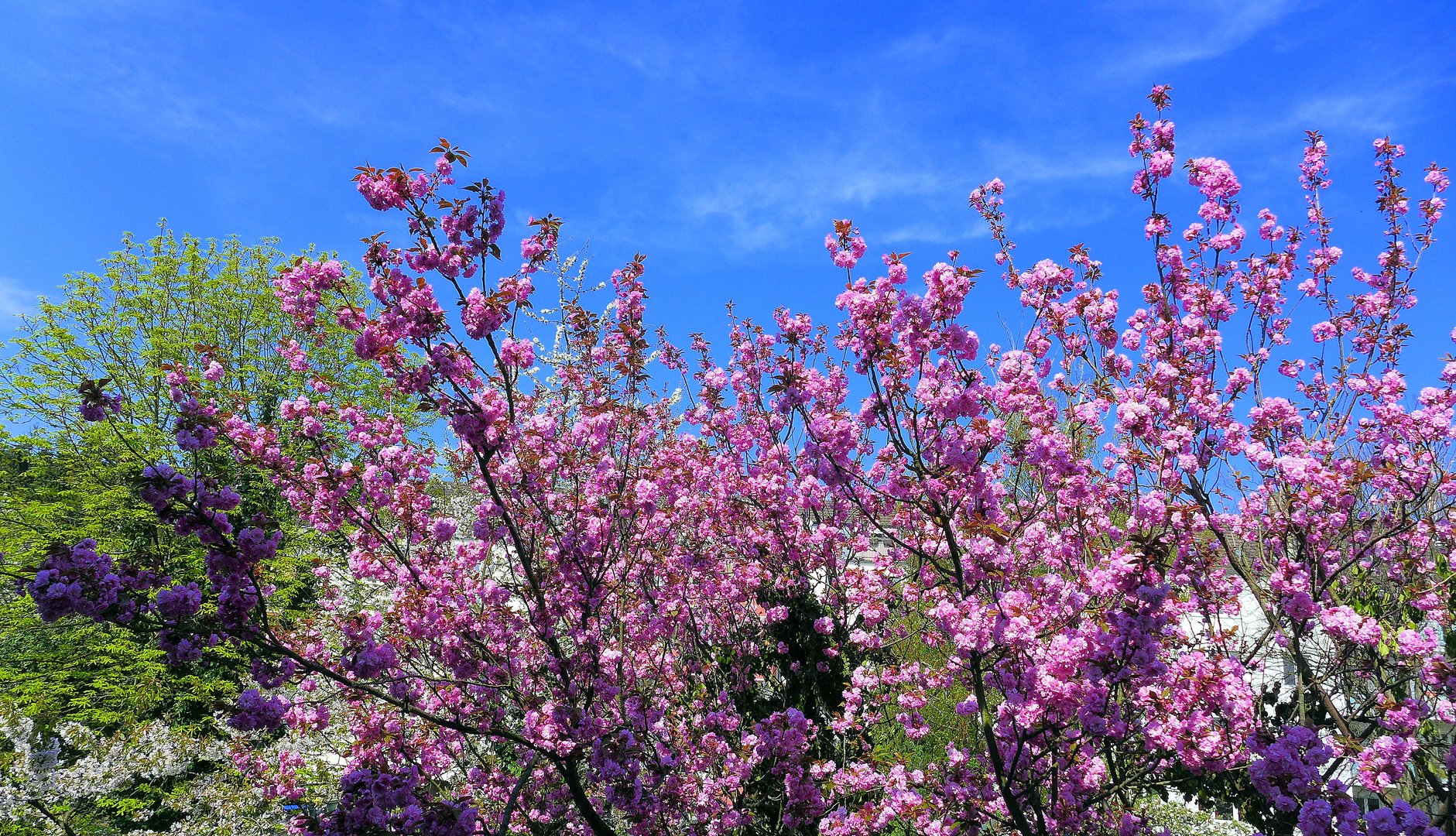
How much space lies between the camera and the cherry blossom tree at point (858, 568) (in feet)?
11.9

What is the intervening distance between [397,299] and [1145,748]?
477 cm

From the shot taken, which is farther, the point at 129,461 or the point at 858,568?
the point at 129,461

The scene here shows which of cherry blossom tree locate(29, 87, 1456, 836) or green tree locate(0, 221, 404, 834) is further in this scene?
green tree locate(0, 221, 404, 834)

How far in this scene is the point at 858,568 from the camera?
605 cm

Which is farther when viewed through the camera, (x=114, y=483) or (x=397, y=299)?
(x=114, y=483)

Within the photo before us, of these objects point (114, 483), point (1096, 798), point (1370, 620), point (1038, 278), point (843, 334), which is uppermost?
point (114, 483)

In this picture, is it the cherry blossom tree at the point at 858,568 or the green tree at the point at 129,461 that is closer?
the cherry blossom tree at the point at 858,568

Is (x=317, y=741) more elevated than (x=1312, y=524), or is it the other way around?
(x=1312, y=524)

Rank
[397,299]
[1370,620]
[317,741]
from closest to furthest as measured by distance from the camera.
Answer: [1370,620] → [397,299] → [317,741]

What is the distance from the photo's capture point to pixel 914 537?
16.3ft

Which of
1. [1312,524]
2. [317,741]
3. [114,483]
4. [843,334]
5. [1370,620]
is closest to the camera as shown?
[1370,620]

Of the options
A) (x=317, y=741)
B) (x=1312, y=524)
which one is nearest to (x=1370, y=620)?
(x=1312, y=524)

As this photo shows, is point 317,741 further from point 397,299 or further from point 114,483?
point 114,483

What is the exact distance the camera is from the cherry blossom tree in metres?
3.62
